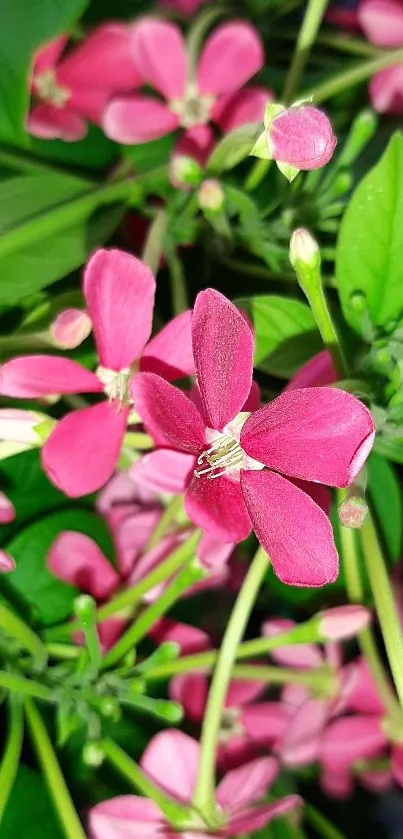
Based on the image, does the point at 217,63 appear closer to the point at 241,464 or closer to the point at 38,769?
the point at 241,464

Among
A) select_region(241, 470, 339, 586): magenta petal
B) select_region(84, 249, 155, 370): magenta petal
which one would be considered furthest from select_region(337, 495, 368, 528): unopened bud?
select_region(84, 249, 155, 370): magenta petal

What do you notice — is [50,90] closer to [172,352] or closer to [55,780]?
[172,352]

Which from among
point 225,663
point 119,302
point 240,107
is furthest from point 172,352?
point 240,107

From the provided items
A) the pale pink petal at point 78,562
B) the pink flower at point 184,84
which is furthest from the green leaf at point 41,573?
the pink flower at point 184,84

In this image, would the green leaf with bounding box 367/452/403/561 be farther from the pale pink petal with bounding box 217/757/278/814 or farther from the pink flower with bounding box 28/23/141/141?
the pink flower with bounding box 28/23/141/141

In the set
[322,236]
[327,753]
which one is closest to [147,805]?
[327,753]

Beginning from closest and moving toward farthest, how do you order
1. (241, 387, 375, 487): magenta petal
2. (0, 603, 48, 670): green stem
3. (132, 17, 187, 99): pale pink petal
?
(241, 387, 375, 487): magenta petal < (0, 603, 48, 670): green stem < (132, 17, 187, 99): pale pink petal
